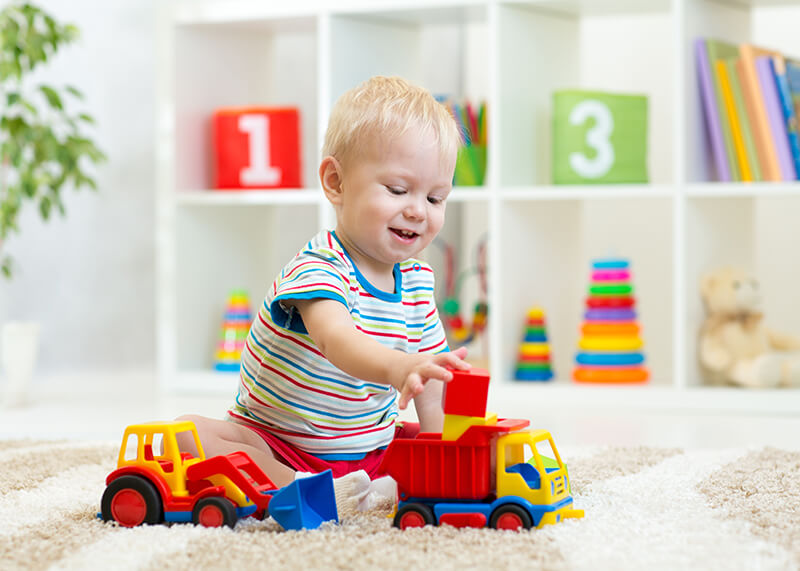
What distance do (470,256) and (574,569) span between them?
213cm

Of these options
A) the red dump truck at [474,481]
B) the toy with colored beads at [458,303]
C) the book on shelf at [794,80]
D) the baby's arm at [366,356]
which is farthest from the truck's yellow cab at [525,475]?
the toy with colored beads at [458,303]

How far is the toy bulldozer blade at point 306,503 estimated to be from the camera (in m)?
0.92

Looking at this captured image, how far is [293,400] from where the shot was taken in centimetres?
109

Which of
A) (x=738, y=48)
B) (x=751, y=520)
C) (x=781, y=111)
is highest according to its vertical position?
(x=738, y=48)

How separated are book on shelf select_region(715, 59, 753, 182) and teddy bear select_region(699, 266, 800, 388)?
20cm

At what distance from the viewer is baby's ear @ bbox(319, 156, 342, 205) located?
1.10m

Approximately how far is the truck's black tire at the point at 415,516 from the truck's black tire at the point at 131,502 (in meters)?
0.22

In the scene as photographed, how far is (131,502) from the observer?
0.96 meters

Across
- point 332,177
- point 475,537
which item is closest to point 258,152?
point 332,177

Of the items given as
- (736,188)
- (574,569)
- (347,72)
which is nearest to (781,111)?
(736,188)

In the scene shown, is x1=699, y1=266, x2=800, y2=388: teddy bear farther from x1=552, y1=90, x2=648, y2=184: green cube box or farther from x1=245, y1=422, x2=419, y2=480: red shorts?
x1=245, y1=422, x2=419, y2=480: red shorts

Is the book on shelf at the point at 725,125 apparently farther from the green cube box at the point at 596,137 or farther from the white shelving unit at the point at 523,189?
the green cube box at the point at 596,137

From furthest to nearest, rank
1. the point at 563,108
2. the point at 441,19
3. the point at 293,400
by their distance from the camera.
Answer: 1. the point at 441,19
2. the point at 563,108
3. the point at 293,400

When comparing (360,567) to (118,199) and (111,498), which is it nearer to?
(111,498)
